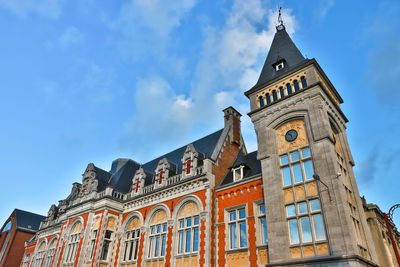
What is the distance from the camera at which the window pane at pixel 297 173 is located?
1594cm

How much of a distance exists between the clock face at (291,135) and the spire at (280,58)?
4527mm

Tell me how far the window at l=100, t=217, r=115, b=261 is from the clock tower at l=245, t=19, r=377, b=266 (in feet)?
53.2

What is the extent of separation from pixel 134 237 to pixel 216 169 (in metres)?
9.86

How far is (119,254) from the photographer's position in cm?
2469

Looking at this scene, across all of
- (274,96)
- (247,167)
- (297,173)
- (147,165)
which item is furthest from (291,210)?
(147,165)

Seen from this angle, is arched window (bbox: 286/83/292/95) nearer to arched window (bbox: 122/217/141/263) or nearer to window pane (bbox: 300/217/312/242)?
window pane (bbox: 300/217/312/242)

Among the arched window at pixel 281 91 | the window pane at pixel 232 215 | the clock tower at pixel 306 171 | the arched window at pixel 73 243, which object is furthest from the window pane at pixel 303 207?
the arched window at pixel 73 243

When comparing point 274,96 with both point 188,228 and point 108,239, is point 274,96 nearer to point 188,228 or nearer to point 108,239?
point 188,228

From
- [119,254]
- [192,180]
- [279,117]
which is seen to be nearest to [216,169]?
[192,180]

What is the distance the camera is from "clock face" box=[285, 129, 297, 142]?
17.3 metres

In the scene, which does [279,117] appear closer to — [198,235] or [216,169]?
[216,169]

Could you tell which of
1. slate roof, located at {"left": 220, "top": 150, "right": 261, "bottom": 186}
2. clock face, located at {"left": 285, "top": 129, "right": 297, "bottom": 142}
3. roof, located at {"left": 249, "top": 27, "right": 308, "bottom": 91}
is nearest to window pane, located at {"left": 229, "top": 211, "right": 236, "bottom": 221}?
slate roof, located at {"left": 220, "top": 150, "right": 261, "bottom": 186}

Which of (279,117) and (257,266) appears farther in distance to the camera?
(279,117)

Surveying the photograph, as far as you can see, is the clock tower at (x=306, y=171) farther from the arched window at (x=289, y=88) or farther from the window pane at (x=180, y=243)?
the window pane at (x=180, y=243)
